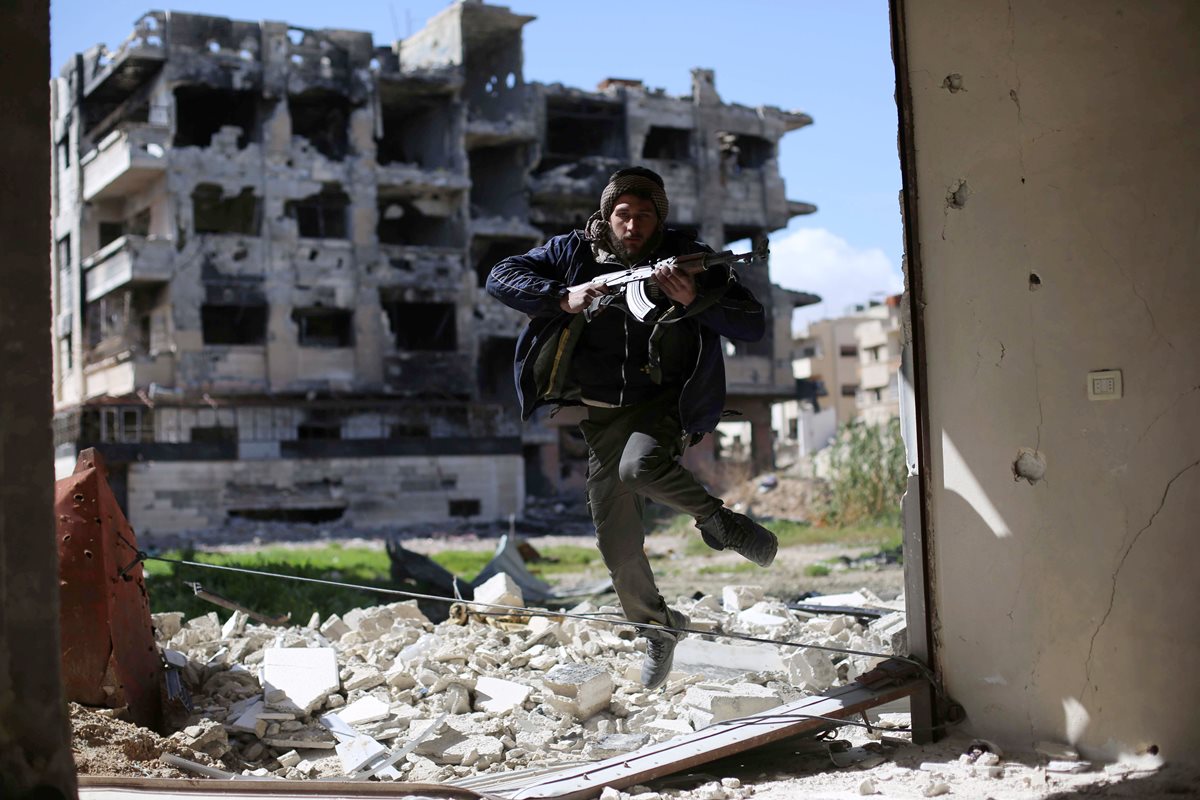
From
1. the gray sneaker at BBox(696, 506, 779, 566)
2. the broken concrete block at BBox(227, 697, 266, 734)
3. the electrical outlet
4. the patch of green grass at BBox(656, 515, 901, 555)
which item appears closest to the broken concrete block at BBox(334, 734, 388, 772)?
the broken concrete block at BBox(227, 697, 266, 734)

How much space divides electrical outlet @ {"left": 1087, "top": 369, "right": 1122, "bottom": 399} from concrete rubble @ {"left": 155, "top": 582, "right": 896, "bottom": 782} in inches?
73.9

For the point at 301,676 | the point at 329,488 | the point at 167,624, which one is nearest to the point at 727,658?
the point at 301,676

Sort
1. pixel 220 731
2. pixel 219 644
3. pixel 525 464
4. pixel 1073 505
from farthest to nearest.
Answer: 1. pixel 525 464
2. pixel 219 644
3. pixel 220 731
4. pixel 1073 505

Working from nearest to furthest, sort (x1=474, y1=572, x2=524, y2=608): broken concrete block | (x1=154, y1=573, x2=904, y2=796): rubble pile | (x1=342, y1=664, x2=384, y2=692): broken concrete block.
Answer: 1. (x1=154, y1=573, x2=904, y2=796): rubble pile
2. (x1=342, y1=664, x2=384, y2=692): broken concrete block
3. (x1=474, y1=572, x2=524, y2=608): broken concrete block

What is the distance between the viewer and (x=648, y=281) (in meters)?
4.95

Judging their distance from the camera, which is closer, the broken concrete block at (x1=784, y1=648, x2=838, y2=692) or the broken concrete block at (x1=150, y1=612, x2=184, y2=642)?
the broken concrete block at (x1=784, y1=648, x2=838, y2=692)

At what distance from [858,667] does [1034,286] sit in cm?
245

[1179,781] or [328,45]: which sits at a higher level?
[328,45]

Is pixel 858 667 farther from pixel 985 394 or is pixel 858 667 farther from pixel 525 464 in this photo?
pixel 525 464

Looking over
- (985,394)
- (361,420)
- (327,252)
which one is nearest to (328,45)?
(327,252)

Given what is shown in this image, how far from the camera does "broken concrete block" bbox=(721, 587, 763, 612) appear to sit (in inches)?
322

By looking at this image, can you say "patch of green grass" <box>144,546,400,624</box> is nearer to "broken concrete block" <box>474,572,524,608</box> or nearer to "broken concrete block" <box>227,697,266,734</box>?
"broken concrete block" <box>474,572,524,608</box>

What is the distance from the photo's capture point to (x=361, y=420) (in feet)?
119

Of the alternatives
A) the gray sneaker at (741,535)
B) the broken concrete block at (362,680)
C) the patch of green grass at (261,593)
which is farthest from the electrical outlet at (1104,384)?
the patch of green grass at (261,593)
